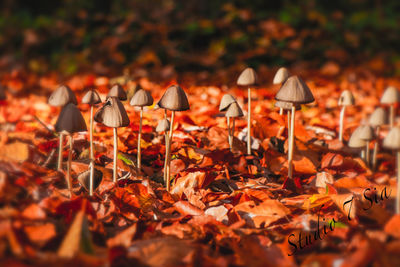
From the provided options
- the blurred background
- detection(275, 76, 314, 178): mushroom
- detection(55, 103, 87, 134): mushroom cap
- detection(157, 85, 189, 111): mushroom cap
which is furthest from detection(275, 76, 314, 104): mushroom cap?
the blurred background

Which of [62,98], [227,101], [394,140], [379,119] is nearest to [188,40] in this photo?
[227,101]

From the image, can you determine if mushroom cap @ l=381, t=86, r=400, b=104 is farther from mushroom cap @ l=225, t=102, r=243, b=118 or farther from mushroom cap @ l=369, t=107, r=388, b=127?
mushroom cap @ l=225, t=102, r=243, b=118

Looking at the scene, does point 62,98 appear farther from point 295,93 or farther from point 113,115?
point 295,93

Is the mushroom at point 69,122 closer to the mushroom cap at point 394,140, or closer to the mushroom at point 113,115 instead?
the mushroom at point 113,115

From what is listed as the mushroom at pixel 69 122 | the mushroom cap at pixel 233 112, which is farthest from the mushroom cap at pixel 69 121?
the mushroom cap at pixel 233 112

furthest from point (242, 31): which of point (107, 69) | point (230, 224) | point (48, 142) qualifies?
point (230, 224)

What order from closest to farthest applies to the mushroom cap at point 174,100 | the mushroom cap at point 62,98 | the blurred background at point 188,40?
the mushroom cap at point 62,98, the mushroom cap at point 174,100, the blurred background at point 188,40
